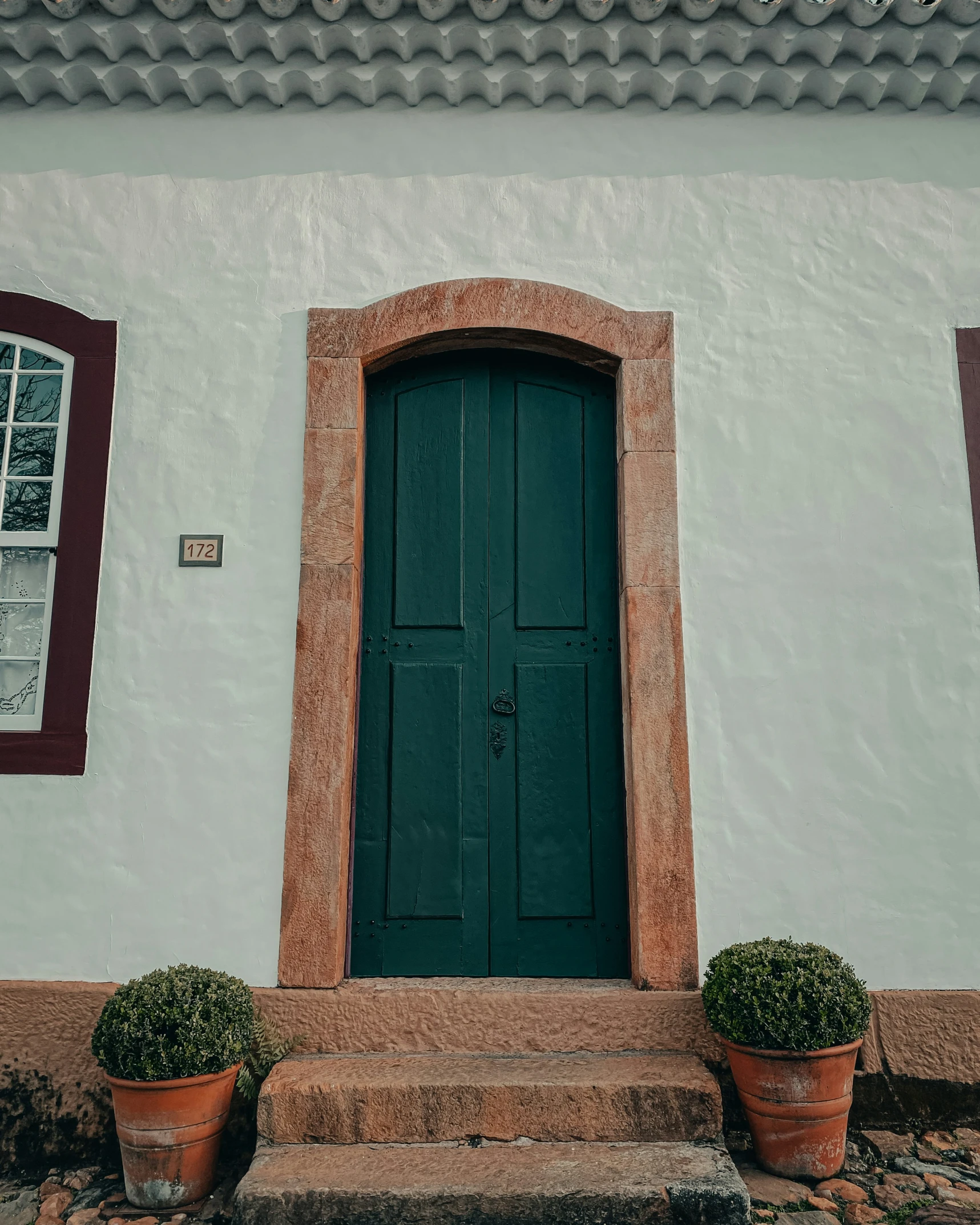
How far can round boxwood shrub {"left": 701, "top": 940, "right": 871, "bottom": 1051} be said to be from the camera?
329 centimetres

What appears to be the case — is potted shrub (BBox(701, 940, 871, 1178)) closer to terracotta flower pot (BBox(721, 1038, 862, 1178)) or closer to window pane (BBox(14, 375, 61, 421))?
terracotta flower pot (BBox(721, 1038, 862, 1178))

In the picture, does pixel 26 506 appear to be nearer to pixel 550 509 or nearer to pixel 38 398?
pixel 38 398

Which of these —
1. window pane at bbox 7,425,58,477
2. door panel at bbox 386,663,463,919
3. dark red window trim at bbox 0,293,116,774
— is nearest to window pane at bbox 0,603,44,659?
dark red window trim at bbox 0,293,116,774

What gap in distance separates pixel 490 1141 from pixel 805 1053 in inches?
42.5

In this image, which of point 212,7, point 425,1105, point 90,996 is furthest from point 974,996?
point 212,7

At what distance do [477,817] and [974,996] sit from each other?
2014mm

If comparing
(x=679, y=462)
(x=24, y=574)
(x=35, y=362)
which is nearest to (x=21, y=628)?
(x=24, y=574)

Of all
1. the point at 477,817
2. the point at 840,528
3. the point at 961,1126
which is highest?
the point at 840,528

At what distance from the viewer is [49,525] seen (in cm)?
420

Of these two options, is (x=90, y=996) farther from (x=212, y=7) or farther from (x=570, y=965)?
(x=212, y=7)

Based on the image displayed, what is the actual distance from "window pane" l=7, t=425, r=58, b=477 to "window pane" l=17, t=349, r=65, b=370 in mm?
275

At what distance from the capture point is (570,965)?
402 centimetres

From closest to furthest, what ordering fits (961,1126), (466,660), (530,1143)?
(530,1143) < (961,1126) < (466,660)

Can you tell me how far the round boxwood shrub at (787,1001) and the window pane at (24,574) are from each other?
309 centimetres
